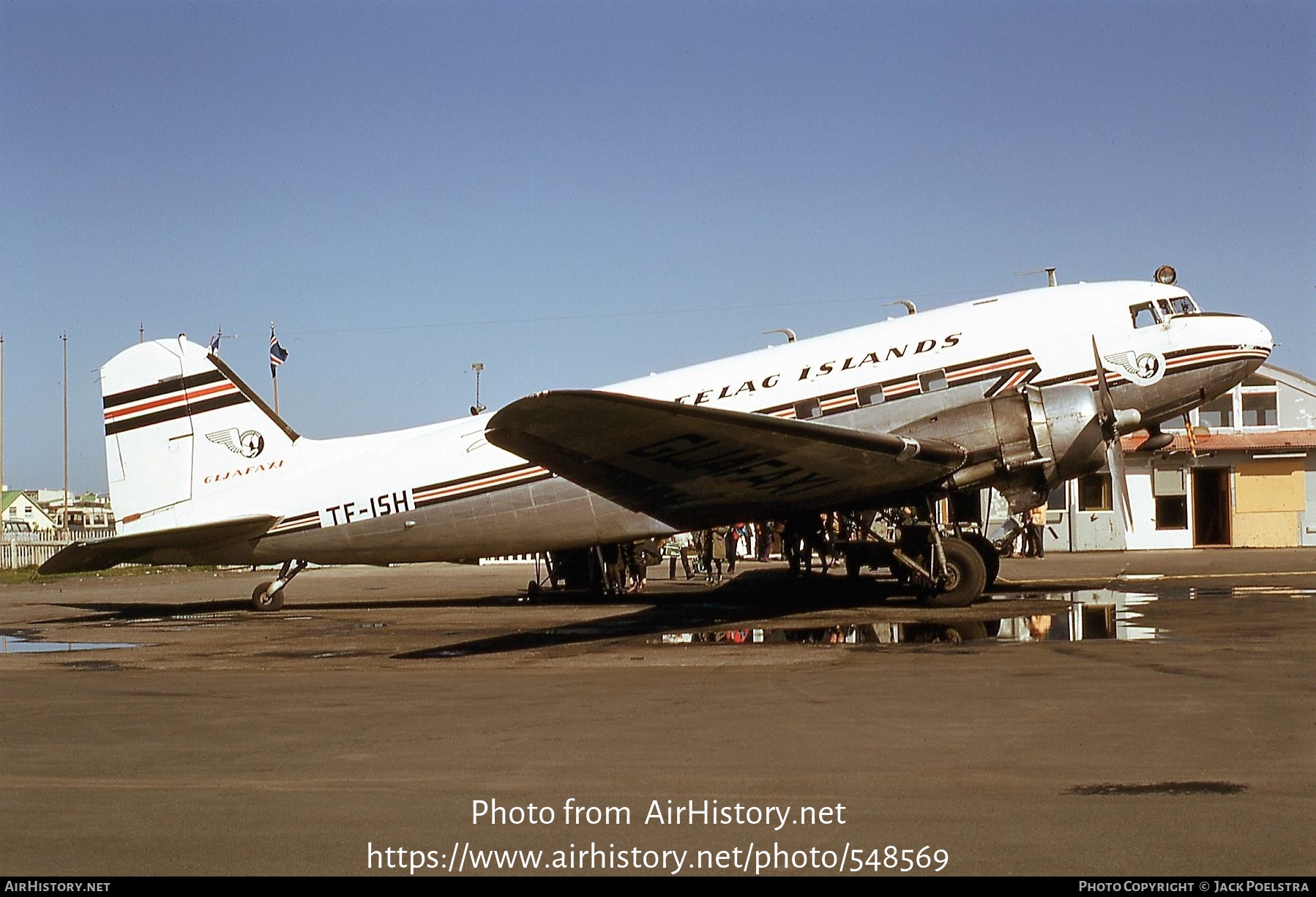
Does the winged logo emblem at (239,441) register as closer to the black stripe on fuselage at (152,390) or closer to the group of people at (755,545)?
the black stripe on fuselage at (152,390)

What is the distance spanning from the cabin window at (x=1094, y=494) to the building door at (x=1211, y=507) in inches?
107

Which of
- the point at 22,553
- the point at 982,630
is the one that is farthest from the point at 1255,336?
the point at 22,553

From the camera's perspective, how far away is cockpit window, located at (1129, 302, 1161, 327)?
17.6 metres

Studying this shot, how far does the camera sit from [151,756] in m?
7.62

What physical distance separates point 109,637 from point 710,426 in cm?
958

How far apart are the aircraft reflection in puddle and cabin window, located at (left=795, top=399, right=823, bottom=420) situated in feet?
12.4

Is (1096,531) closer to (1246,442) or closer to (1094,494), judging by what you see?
(1094,494)

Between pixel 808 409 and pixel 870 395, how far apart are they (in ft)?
3.23

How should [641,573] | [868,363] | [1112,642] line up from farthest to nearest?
[641,573], [868,363], [1112,642]

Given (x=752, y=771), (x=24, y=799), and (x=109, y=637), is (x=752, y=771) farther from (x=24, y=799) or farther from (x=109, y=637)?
(x=109, y=637)

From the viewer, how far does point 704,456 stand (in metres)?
14.6

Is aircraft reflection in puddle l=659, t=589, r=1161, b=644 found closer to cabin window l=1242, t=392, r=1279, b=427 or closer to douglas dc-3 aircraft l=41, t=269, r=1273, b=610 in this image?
douglas dc-3 aircraft l=41, t=269, r=1273, b=610

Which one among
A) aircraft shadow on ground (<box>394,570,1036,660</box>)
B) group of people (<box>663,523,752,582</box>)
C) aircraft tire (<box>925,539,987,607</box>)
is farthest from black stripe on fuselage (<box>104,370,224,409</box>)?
aircraft tire (<box>925,539,987,607</box>)

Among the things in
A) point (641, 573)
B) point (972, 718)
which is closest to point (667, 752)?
point (972, 718)
